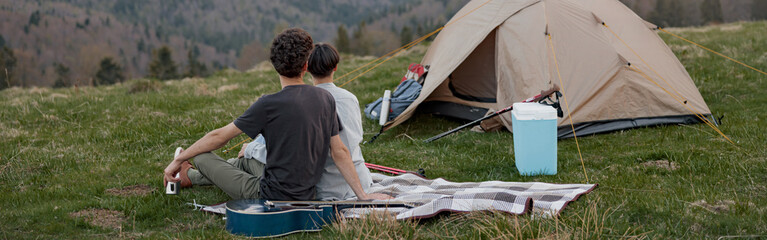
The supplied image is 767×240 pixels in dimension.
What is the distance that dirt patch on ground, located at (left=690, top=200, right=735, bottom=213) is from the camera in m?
3.66

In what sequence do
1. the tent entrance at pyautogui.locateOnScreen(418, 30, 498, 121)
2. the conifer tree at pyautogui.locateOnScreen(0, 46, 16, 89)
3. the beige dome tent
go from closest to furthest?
the beige dome tent < the tent entrance at pyautogui.locateOnScreen(418, 30, 498, 121) < the conifer tree at pyautogui.locateOnScreen(0, 46, 16, 89)

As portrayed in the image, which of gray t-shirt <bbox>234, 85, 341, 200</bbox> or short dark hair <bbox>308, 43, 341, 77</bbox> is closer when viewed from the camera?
gray t-shirt <bbox>234, 85, 341, 200</bbox>

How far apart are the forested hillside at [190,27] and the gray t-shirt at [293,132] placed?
5052 cm

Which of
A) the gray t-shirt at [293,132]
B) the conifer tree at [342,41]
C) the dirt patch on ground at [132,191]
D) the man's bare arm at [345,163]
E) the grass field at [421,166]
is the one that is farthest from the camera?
the conifer tree at [342,41]

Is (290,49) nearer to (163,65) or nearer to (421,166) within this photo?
(421,166)

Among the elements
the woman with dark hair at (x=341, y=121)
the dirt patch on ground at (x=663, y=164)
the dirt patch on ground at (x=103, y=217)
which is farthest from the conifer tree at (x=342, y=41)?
the woman with dark hair at (x=341, y=121)

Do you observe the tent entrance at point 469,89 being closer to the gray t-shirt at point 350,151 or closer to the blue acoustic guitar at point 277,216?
the gray t-shirt at point 350,151

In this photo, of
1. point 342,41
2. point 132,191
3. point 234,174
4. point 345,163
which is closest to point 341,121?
point 345,163

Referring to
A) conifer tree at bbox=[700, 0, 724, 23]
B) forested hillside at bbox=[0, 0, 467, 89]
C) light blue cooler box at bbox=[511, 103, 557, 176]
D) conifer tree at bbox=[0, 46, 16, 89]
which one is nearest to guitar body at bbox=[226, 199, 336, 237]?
light blue cooler box at bbox=[511, 103, 557, 176]

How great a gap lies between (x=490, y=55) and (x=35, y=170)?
5079 mm

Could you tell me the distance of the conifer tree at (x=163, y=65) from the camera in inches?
2021

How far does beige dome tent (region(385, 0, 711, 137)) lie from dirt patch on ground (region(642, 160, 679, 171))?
1274 millimetres

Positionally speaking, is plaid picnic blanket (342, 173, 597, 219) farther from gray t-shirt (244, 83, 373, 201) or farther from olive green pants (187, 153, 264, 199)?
olive green pants (187, 153, 264, 199)

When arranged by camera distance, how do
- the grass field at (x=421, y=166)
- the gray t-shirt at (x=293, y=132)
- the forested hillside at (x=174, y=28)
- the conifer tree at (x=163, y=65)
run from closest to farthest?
the grass field at (x=421, y=166), the gray t-shirt at (x=293, y=132), the conifer tree at (x=163, y=65), the forested hillside at (x=174, y=28)
